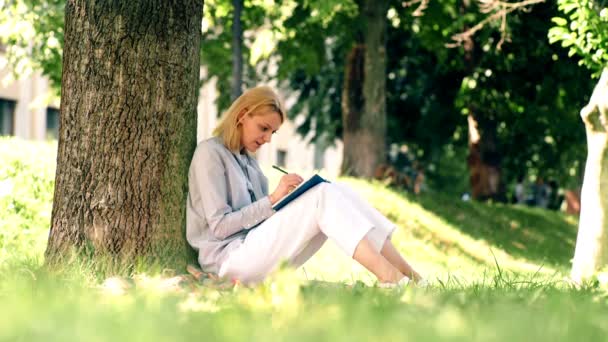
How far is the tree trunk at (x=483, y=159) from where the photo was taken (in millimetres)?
24625

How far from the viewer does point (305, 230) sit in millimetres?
6375

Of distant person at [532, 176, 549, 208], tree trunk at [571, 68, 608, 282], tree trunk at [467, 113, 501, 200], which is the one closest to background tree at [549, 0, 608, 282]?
tree trunk at [571, 68, 608, 282]

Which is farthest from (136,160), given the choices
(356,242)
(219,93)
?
(219,93)

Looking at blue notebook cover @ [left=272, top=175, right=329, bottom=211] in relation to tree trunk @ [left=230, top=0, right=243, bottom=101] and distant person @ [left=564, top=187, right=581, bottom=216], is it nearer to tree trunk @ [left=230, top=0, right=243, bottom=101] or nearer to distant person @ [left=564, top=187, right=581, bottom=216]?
tree trunk @ [left=230, top=0, right=243, bottom=101]

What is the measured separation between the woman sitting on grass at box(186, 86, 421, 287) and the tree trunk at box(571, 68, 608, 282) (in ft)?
12.7

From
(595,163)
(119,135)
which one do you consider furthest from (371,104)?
(119,135)

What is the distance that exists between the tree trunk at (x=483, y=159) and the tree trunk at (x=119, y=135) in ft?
59.5

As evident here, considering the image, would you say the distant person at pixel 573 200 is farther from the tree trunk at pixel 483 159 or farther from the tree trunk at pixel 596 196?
the tree trunk at pixel 596 196

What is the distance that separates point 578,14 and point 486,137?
14.7m

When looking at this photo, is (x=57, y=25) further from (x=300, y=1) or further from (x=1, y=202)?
(x=1, y=202)

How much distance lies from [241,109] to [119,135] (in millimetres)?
850

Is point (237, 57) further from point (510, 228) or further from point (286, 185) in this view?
point (286, 185)

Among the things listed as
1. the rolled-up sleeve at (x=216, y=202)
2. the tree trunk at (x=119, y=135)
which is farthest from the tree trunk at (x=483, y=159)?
the tree trunk at (x=119, y=135)

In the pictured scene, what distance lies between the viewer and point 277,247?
21.0 feet
